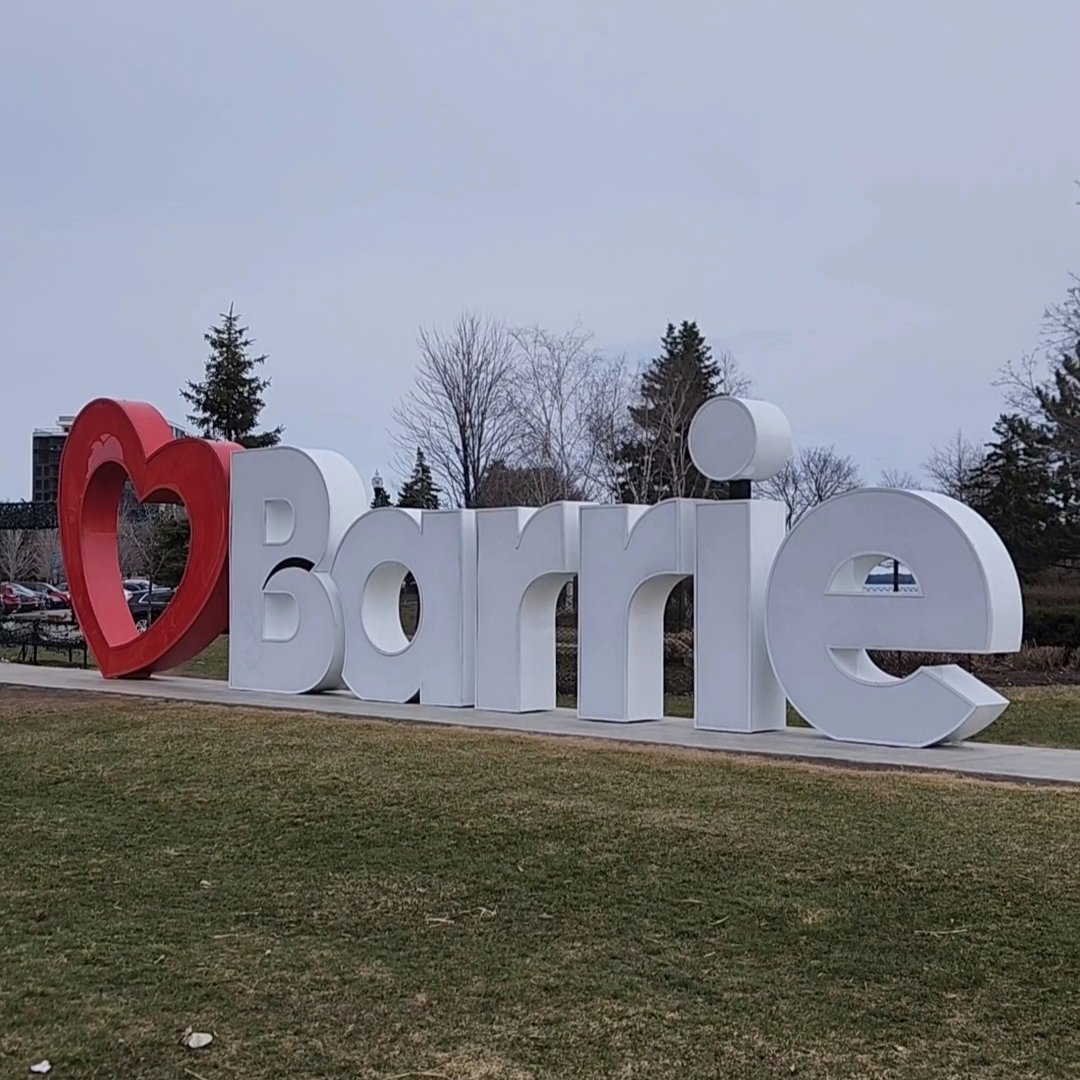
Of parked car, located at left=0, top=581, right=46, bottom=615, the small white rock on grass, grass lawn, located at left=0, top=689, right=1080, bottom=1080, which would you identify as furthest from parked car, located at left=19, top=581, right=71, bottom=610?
the small white rock on grass

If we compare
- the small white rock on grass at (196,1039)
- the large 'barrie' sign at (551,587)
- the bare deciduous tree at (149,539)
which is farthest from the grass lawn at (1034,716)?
the bare deciduous tree at (149,539)

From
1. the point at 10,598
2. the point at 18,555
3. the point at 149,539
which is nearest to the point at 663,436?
the point at 149,539

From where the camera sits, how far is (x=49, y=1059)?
570 centimetres

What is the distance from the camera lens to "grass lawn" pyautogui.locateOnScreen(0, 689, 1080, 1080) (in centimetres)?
579

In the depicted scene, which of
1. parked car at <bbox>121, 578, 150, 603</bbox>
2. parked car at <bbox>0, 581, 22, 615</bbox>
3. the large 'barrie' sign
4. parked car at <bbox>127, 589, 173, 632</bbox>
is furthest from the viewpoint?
parked car at <bbox>121, 578, 150, 603</bbox>

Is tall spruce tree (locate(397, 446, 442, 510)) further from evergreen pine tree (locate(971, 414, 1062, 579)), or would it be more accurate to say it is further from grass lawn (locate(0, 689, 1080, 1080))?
grass lawn (locate(0, 689, 1080, 1080))

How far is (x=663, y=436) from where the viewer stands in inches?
1619

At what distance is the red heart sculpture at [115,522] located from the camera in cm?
1894

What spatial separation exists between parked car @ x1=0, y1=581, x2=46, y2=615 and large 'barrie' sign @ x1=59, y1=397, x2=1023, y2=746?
29.3 m

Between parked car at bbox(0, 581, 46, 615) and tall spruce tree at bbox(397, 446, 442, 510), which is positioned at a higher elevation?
tall spruce tree at bbox(397, 446, 442, 510)

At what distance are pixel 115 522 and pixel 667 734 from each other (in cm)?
1046

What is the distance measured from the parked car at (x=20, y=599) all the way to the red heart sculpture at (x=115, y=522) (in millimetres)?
28217

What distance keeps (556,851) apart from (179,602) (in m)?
11.8

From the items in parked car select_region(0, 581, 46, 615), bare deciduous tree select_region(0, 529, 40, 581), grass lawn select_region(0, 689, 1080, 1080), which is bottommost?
grass lawn select_region(0, 689, 1080, 1080)
